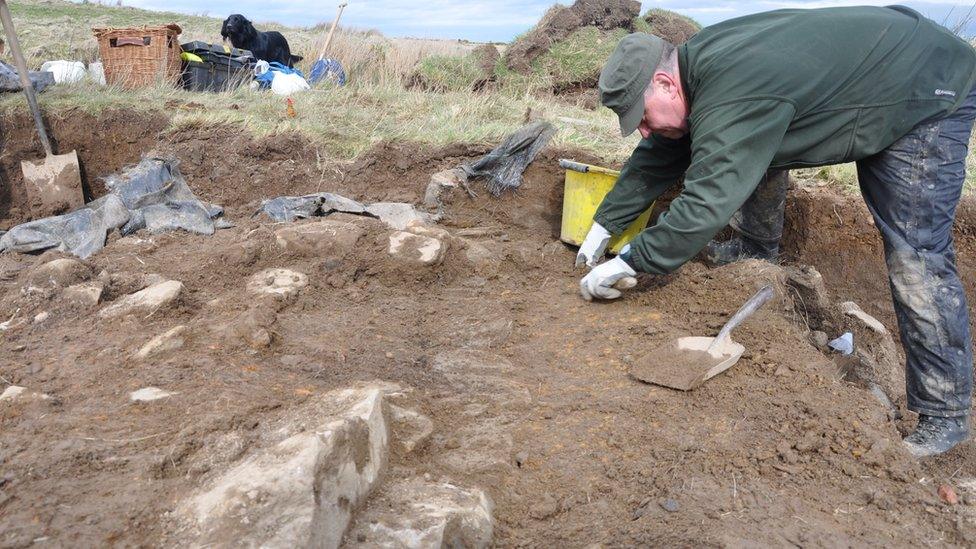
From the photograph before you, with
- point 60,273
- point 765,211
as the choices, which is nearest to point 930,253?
point 765,211

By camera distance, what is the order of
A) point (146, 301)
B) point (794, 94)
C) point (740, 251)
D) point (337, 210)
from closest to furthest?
point (794, 94), point (146, 301), point (740, 251), point (337, 210)

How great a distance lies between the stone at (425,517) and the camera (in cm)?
175

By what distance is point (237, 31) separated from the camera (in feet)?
32.9

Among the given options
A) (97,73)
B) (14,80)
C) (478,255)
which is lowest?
(478,255)

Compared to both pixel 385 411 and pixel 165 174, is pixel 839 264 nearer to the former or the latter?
pixel 385 411

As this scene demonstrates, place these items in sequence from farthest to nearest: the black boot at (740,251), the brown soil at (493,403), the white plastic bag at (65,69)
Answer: the white plastic bag at (65,69), the black boot at (740,251), the brown soil at (493,403)

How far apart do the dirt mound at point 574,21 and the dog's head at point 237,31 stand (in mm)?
3977

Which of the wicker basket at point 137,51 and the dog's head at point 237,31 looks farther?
the dog's head at point 237,31

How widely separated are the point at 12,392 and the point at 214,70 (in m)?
7.29

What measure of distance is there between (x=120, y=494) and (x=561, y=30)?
10458 mm

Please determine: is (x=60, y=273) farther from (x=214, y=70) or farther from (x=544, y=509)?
(x=214, y=70)

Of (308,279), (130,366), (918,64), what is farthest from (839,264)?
(130,366)

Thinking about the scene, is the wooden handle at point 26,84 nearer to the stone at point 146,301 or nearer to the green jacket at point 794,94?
the stone at point 146,301

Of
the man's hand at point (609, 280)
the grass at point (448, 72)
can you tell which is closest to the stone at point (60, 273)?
the man's hand at point (609, 280)
